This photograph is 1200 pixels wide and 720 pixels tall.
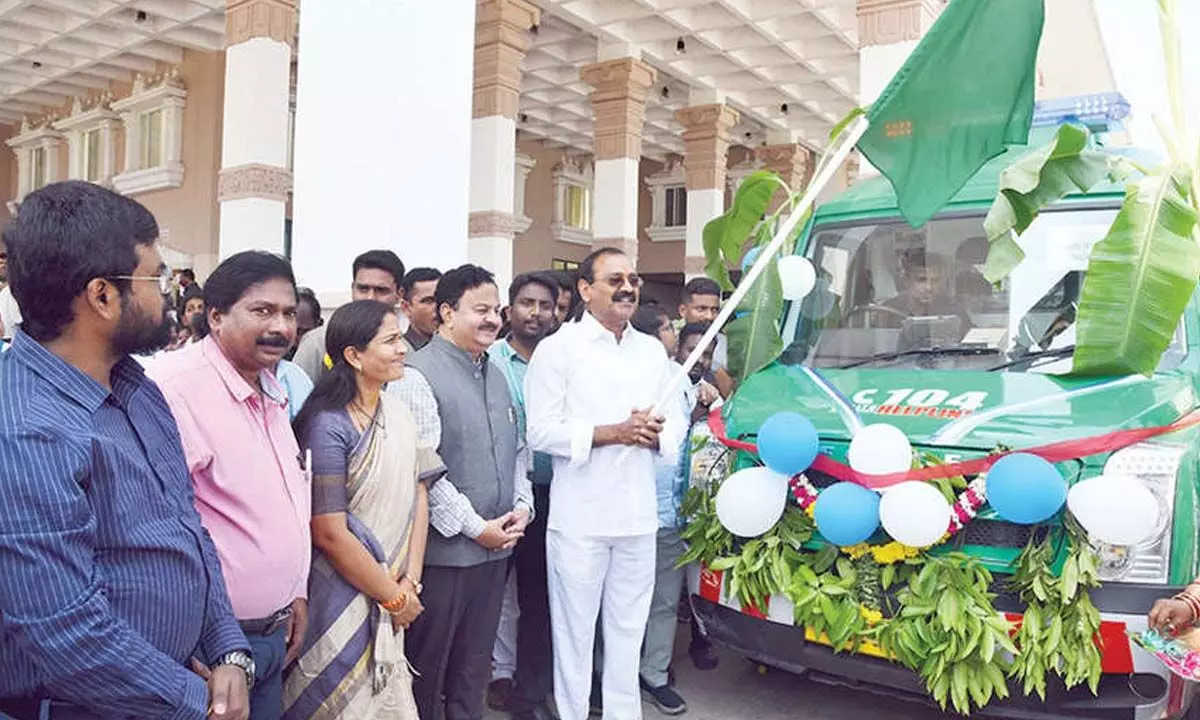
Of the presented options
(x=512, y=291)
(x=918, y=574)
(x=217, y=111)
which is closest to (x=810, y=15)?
(x=217, y=111)

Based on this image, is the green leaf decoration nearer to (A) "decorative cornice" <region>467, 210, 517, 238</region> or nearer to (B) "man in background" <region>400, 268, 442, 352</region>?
(B) "man in background" <region>400, 268, 442, 352</region>

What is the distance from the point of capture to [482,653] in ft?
10.8

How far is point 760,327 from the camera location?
436 cm

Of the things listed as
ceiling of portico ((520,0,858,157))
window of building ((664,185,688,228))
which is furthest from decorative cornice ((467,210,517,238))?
window of building ((664,185,688,228))

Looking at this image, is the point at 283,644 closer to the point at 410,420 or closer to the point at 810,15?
the point at 410,420

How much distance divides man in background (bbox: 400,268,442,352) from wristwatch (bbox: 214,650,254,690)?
238 cm

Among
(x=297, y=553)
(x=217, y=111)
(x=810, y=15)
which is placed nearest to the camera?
(x=297, y=553)

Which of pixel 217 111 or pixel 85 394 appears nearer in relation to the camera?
pixel 85 394

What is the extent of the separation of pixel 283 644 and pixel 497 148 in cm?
1093

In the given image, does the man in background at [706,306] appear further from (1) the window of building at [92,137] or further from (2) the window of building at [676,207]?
(2) the window of building at [676,207]

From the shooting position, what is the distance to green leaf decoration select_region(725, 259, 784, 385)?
4.33 m

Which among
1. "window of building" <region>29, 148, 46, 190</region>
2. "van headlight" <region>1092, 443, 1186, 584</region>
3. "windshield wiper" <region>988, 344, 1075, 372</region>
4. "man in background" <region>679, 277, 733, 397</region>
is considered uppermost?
"window of building" <region>29, 148, 46, 190</region>

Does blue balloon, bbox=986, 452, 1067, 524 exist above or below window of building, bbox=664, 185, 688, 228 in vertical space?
below

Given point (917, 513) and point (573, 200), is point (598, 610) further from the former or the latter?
point (573, 200)
